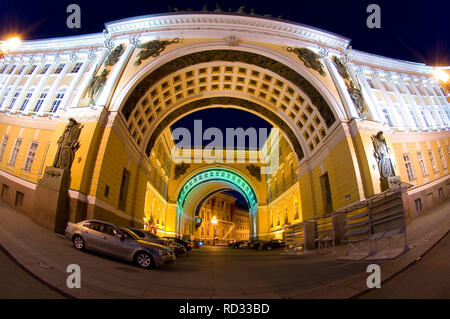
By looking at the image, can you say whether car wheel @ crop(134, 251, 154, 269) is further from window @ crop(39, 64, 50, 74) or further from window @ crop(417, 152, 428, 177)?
window @ crop(39, 64, 50, 74)

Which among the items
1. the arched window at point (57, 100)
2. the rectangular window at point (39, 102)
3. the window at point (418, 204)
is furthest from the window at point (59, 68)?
the window at point (418, 204)

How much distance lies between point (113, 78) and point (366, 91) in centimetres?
2020

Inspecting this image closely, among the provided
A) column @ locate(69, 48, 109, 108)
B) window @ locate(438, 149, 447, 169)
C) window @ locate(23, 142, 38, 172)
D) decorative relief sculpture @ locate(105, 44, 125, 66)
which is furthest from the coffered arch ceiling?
window @ locate(23, 142, 38, 172)

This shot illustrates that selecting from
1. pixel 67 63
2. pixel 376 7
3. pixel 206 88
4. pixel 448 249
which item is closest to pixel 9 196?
pixel 67 63

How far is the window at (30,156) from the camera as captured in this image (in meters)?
15.2

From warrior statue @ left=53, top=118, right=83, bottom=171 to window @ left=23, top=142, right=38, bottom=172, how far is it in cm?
397

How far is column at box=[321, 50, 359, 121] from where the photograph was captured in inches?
636

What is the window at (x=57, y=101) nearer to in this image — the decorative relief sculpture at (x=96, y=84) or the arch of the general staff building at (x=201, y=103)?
the arch of the general staff building at (x=201, y=103)

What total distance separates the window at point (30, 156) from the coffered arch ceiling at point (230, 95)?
6.68m

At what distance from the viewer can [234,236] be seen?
76.6m

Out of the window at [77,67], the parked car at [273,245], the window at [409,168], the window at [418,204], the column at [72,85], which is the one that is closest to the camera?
the window at [418,204]

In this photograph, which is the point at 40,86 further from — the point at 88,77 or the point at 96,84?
the point at 96,84
